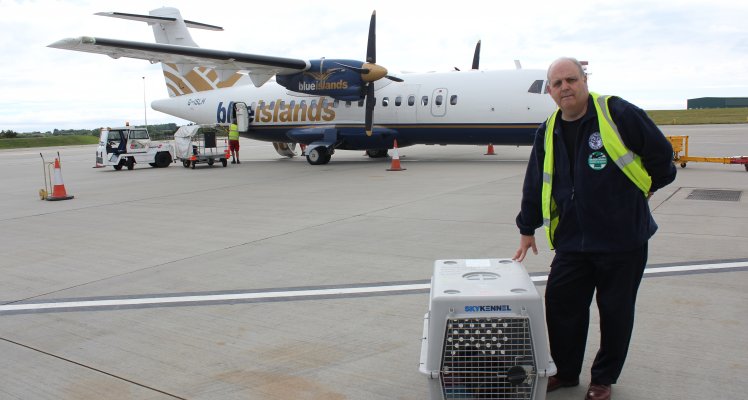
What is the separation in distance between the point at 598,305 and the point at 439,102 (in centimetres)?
1443

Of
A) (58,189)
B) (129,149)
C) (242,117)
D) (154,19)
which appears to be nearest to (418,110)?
(242,117)

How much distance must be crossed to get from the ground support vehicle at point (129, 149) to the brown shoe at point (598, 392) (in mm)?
19440

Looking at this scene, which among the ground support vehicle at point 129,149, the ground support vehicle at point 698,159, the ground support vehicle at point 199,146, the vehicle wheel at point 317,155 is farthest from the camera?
the ground support vehicle at point 129,149

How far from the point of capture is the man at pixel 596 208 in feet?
9.44

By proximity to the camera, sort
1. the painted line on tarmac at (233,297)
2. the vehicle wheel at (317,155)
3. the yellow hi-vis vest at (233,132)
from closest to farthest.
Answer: the painted line on tarmac at (233,297), the vehicle wheel at (317,155), the yellow hi-vis vest at (233,132)

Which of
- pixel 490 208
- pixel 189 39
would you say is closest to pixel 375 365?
pixel 490 208

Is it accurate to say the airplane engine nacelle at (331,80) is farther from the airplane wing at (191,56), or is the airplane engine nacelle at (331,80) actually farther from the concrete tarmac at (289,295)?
the concrete tarmac at (289,295)

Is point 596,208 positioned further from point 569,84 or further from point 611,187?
Result: point 569,84

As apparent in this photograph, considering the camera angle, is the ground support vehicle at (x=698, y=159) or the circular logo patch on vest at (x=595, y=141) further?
the ground support vehicle at (x=698, y=159)

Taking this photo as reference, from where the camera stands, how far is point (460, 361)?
2709mm

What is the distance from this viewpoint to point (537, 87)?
15750mm

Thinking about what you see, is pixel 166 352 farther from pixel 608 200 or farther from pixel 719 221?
pixel 719 221

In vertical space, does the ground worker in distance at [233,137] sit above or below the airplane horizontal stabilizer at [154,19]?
below

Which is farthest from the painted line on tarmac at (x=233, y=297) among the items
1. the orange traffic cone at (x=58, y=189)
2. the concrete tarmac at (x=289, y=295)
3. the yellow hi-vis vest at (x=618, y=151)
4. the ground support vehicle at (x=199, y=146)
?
the ground support vehicle at (x=199, y=146)
